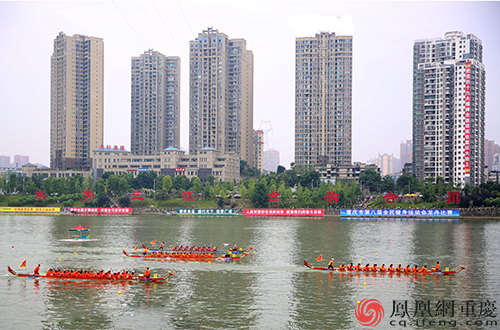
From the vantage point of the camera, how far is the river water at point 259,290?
124ft

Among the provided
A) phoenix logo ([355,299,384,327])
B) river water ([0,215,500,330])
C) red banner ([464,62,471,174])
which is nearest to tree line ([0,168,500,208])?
red banner ([464,62,471,174])

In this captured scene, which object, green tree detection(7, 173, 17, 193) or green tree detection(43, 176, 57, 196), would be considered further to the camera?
green tree detection(7, 173, 17, 193)

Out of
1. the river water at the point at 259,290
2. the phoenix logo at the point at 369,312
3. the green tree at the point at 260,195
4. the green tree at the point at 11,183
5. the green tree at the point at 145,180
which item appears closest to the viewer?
the river water at the point at 259,290

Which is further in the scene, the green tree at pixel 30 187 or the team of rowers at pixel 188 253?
the green tree at pixel 30 187

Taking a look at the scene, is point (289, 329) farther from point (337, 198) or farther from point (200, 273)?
point (337, 198)

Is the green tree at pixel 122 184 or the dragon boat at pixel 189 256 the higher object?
the green tree at pixel 122 184

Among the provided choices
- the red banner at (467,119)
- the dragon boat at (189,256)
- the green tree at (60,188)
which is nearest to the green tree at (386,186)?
the red banner at (467,119)

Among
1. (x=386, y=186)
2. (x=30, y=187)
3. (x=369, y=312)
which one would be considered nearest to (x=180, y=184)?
(x=30, y=187)

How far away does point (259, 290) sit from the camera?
155 feet

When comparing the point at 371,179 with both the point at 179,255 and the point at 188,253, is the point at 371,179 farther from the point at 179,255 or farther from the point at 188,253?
the point at 179,255

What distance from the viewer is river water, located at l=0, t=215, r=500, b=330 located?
124ft

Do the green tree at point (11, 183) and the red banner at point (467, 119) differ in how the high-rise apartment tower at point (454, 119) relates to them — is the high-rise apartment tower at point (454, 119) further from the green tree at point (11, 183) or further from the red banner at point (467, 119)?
the green tree at point (11, 183)

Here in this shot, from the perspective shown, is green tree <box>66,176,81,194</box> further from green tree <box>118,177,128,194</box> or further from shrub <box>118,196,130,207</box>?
shrub <box>118,196,130,207</box>

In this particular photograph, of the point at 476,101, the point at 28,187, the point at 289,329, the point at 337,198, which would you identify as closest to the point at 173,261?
the point at 289,329
